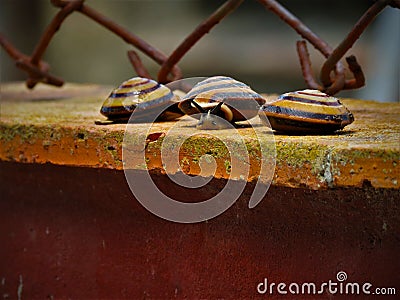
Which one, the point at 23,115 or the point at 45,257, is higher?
the point at 23,115

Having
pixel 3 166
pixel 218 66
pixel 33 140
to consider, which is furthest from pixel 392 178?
pixel 218 66

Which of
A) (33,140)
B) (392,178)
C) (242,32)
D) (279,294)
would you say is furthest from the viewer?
(242,32)

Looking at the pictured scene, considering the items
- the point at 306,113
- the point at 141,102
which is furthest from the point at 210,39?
A: the point at 306,113

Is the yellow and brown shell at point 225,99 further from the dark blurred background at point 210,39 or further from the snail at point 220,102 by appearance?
the dark blurred background at point 210,39

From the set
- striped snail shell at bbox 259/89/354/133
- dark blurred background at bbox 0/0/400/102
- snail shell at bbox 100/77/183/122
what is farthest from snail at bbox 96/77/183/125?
dark blurred background at bbox 0/0/400/102

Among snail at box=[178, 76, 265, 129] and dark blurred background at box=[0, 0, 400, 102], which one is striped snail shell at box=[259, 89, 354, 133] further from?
dark blurred background at box=[0, 0, 400, 102]

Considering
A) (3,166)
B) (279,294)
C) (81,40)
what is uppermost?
(81,40)

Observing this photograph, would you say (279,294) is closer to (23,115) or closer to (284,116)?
(284,116)

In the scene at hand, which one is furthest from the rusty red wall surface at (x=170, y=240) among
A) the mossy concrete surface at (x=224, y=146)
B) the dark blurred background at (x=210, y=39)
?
the dark blurred background at (x=210, y=39)
